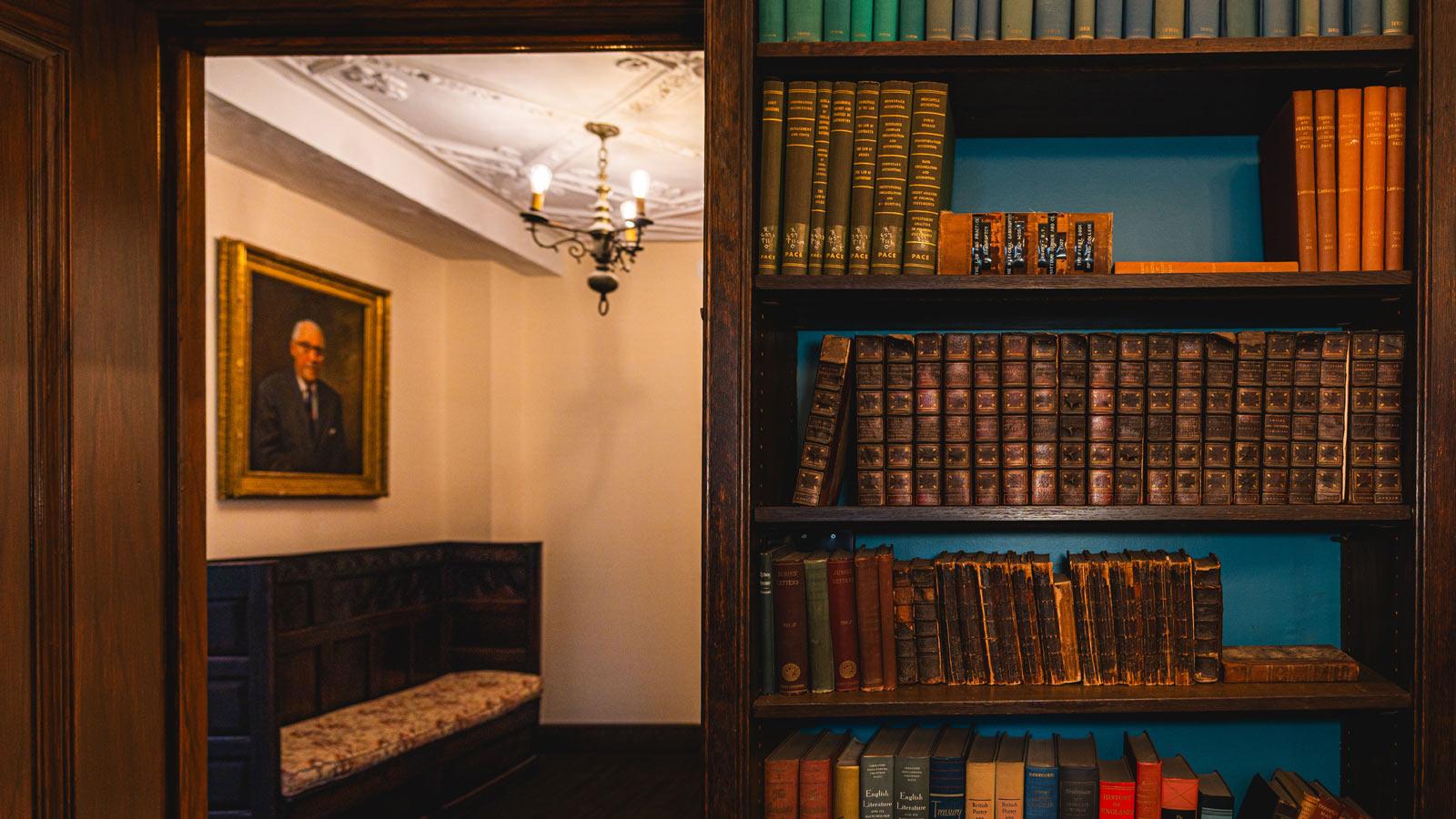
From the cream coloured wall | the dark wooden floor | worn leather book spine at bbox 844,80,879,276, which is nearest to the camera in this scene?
worn leather book spine at bbox 844,80,879,276

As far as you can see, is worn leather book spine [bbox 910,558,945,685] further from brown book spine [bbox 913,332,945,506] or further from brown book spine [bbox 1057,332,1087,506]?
brown book spine [bbox 1057,332,1087,506]

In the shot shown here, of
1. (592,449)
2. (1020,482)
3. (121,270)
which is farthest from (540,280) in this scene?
(1020,482)

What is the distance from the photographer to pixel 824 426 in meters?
1.67

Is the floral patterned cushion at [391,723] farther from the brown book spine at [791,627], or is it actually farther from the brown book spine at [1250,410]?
the brown book spine at [1250,410]

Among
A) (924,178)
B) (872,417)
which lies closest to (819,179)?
(924,178)

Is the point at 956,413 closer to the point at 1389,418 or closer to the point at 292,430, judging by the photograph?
the point at 1389,418

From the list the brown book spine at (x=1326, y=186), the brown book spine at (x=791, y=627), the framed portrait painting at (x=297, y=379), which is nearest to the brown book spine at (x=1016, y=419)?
the brown book spine at (x=791, y=627)

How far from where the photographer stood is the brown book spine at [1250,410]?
63.8 inches

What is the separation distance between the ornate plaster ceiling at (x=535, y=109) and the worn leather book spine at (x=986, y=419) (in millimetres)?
1736

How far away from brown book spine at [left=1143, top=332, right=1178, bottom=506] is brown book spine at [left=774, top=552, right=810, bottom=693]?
534mm

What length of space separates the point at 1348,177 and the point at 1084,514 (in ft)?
2.04

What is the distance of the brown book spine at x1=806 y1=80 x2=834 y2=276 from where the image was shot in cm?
162

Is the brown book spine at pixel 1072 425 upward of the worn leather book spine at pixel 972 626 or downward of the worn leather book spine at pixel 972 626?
upward

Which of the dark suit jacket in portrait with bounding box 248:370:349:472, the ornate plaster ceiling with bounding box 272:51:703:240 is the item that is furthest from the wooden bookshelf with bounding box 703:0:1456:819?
the dark suit jacket in portrait with bounding box 248:370:349:472
